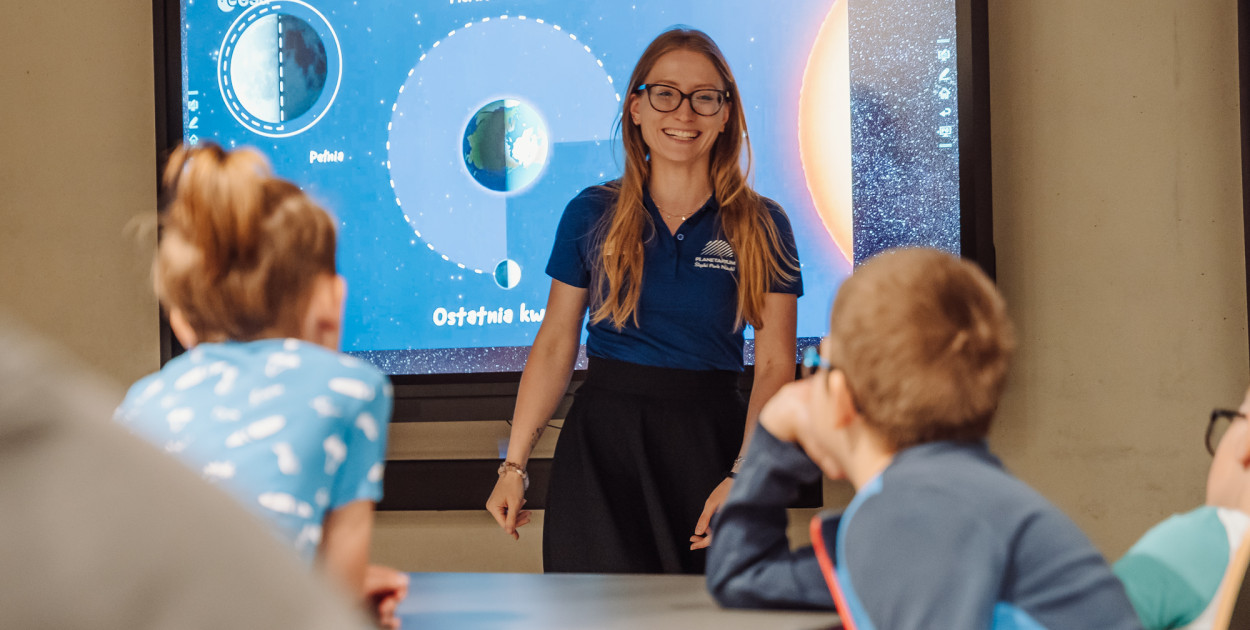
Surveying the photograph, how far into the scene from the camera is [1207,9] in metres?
2.36

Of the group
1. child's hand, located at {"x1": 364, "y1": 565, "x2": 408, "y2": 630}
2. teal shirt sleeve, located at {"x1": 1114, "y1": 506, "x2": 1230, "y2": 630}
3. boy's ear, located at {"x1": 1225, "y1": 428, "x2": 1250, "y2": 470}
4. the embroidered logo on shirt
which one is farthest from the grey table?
the embroidered logo on shirt

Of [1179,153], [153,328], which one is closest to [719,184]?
[1179,153]

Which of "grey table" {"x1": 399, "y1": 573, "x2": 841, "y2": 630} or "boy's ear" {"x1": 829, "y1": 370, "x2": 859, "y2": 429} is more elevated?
"boy's ear" {"x1": 829, "y1": 370, "x2": 859, "y2": 429}

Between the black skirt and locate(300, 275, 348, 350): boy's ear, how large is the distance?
0.88m

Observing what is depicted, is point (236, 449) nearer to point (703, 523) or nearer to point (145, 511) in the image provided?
point (145, 511)

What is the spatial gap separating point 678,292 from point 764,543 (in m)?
0.89

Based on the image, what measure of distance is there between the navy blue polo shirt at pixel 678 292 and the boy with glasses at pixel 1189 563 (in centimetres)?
99

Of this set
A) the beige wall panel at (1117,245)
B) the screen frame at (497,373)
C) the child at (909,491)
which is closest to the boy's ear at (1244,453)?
the child at (909,491)

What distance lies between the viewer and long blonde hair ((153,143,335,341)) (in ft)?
3.20

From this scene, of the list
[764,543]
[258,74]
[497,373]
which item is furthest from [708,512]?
[258,74]

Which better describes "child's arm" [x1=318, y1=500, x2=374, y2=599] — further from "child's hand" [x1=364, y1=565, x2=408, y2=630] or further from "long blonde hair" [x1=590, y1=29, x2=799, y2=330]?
"long blonde hair" [x1=590, y1=29, x2=799, y2=330]

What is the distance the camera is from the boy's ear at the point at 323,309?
1.02 meters

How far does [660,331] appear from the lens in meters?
1.90

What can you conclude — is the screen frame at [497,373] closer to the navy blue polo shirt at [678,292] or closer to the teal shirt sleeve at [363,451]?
the navy blue polo shirt at [678,292]
